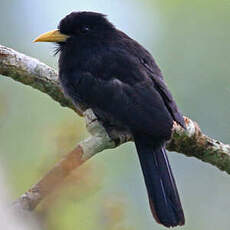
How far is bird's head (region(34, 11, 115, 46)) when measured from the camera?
132 inches

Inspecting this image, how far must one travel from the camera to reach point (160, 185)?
2.76 metres

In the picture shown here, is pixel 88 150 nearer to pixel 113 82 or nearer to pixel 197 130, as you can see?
pixel 113 82

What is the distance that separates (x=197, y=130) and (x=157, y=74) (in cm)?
37

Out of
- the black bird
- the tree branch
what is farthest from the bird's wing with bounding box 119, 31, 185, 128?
the tree branch

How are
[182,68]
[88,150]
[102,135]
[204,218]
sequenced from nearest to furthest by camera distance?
[88,150], [102,135], [204,218], [182,68]

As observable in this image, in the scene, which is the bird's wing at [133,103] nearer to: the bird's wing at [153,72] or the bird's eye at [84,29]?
the bird's wing at [153,72]

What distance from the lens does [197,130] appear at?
2994 millimetres

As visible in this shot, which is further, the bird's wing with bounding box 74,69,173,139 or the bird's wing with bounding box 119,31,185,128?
the bird's wing with bounding box 119,31,185,128

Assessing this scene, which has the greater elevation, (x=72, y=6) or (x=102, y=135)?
(x=72, y=6)

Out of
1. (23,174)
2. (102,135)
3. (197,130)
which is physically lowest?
(23,174)

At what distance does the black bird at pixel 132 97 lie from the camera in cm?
274

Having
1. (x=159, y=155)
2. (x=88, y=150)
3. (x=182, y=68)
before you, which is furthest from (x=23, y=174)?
(x=182, y=68)

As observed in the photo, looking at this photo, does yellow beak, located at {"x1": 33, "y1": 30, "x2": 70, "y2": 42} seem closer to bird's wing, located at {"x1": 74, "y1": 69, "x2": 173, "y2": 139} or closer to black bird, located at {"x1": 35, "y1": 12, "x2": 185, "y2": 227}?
black bird, located at {"x1": 35, "y1": 12, "x2": 185, "y2": 227}

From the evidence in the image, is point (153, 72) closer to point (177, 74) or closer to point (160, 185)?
point (160, 185)
